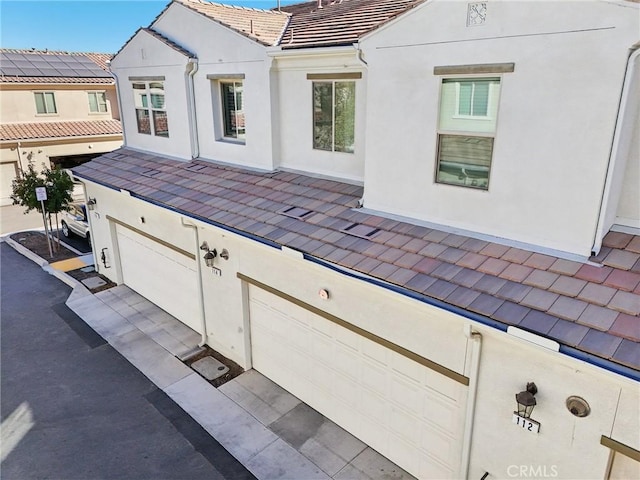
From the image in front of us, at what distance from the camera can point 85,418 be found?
8508 millimetres

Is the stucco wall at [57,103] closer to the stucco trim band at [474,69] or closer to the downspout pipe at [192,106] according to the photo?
the downspout pipe at [192,106]

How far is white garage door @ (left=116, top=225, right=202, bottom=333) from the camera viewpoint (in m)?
11.4

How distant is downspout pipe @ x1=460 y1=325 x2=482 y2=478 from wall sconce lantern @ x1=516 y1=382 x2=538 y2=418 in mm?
588

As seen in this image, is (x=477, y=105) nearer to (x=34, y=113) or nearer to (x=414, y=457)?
(x=414, y=457)

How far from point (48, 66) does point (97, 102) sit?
3.47 meters

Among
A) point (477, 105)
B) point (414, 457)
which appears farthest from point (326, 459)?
point (477, 105)

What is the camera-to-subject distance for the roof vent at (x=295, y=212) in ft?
27.5

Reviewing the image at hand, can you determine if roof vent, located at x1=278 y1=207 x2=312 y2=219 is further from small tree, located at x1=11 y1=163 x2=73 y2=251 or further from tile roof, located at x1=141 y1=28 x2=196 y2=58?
small tree, located at x1=11 y1=163 x2=73 y2=251

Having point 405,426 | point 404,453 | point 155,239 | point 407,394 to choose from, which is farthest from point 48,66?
point 404,453

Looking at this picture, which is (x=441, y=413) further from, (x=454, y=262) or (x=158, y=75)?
(x=158, y=75)

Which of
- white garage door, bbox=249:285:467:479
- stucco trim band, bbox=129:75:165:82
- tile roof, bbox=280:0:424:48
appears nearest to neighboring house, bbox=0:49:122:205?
stucco trim band, bbox=129:75:165:82

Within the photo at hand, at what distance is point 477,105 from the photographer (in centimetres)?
638

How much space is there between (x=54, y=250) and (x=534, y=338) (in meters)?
18.0

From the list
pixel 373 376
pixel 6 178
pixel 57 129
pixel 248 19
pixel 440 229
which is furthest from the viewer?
pixel 57 129
